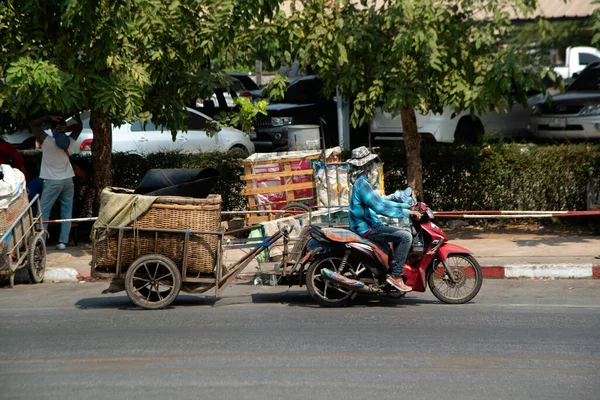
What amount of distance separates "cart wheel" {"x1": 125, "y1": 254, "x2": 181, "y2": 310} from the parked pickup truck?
2250 cm

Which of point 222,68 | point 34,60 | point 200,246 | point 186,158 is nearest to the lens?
point 200,246

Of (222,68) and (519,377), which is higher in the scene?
(222,68)

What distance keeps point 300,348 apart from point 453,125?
39.3ft

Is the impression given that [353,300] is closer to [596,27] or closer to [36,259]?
[36,259]

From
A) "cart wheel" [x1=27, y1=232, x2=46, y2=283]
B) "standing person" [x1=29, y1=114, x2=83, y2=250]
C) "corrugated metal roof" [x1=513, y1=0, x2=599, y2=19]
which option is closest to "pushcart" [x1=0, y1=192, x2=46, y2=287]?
"cart wheel" [x1=27, y1=232, x2=46, y2=283]

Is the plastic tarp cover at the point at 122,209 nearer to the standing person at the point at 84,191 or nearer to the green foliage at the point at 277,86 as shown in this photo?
the green foliage at the point at 277,86

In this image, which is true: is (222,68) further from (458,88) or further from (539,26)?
(539,26)

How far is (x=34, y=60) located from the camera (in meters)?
11.5

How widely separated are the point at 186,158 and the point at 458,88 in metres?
4.83

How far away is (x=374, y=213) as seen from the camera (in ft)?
29.0

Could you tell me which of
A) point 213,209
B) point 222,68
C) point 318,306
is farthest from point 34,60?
point 318,306

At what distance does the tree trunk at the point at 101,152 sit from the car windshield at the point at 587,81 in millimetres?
11239

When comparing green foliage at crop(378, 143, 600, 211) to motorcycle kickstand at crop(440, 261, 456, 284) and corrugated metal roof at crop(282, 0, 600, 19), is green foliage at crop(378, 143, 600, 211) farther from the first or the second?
corrugated metal roof at crop(282, 0, 600, 19)

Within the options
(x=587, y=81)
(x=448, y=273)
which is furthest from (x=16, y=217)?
(x=587, y=81)
